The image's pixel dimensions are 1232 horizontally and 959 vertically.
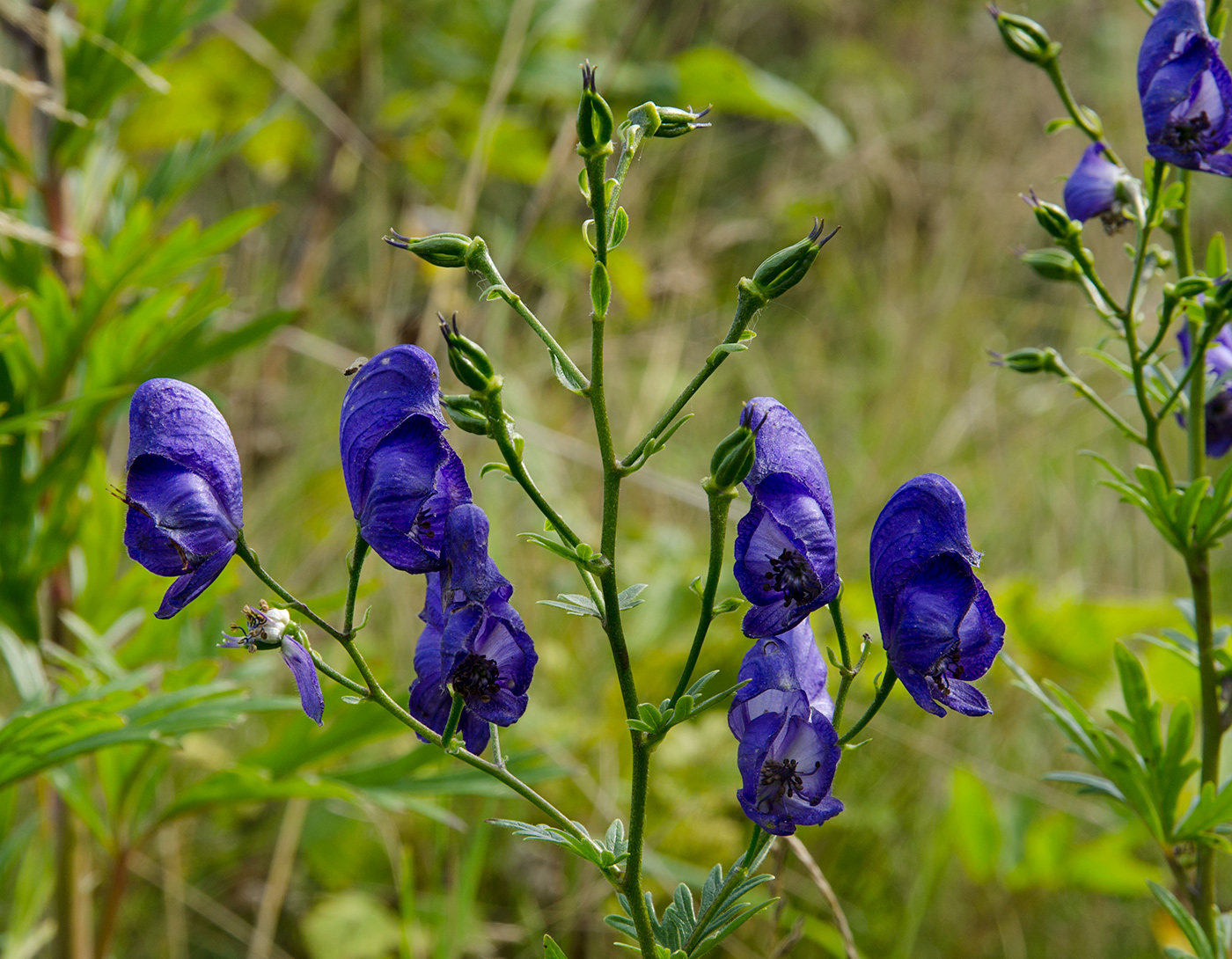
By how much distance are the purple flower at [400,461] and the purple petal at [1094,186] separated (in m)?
0.83

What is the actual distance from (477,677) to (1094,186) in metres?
0.94

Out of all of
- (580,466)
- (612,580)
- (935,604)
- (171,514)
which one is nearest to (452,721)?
(612,580)

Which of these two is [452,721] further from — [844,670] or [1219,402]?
[1219,402]

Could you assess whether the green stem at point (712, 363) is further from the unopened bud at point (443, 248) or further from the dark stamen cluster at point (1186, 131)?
the dark stamen cluster at point (1186, 131)

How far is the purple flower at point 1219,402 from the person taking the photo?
4.19 feet

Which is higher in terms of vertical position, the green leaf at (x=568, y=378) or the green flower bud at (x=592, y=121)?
the green flower bud at (x=592, y=121)

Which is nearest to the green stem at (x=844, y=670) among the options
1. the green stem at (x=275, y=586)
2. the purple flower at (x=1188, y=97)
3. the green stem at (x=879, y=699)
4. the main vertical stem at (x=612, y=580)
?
the green stem at (x=879, y=699)

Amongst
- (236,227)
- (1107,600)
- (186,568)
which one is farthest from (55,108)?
(1107,600)

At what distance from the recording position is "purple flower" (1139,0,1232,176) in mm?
1075

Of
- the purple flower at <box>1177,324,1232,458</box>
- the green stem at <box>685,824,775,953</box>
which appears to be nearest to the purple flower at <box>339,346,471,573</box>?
the green stem at <box>685,824,775,953</box>

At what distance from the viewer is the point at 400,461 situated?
807 millimetres

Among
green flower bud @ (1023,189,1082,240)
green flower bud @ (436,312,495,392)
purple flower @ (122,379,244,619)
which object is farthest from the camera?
green flower bud @ (1023,189,1082,240)

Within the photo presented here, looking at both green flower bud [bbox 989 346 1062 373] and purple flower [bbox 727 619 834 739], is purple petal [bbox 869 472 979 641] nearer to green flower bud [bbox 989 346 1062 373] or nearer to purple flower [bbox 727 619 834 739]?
purple flower [bbox 727 619 834 739]

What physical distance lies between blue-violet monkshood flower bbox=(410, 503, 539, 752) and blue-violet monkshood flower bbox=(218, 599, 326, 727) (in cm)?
9
